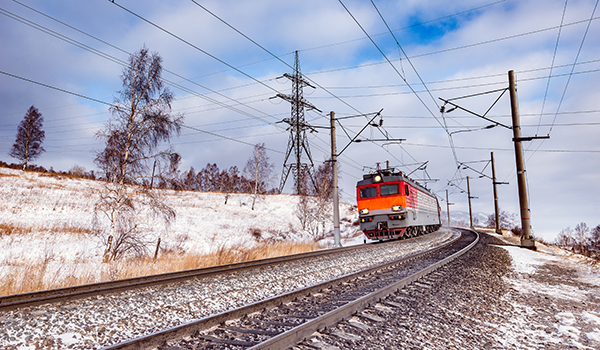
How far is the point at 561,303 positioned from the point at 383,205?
1264cm

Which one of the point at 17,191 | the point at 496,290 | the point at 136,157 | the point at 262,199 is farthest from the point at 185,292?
the point at 262,199

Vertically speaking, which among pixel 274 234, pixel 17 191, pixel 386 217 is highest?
pixel 17 191

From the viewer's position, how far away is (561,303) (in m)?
5.57

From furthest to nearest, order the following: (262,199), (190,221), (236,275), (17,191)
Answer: (262,199)
(190,221)
(17,191)
(236,275)

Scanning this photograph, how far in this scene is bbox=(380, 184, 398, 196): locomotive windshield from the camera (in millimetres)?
18125

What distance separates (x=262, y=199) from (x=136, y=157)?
109 feet

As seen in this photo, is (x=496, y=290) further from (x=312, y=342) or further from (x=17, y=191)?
(x=17, y=191)

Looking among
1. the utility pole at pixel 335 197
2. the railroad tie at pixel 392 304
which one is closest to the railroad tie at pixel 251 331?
the railroad tie at pixel 392 304

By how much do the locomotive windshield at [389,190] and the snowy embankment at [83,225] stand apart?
851 centimetres

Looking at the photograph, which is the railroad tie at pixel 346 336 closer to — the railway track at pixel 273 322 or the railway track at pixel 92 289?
the railway track at pixel 273 322

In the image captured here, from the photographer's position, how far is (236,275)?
784 cm

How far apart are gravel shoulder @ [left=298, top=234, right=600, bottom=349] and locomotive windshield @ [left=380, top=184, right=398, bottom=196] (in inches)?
412

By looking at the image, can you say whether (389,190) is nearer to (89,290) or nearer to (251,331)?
(89,290)

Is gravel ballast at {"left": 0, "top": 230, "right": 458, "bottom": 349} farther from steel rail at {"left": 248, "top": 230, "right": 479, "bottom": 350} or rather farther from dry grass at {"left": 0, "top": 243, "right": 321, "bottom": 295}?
dry grass at {"left": 0, "top": 243, "right": 321, "bottom": 295}
